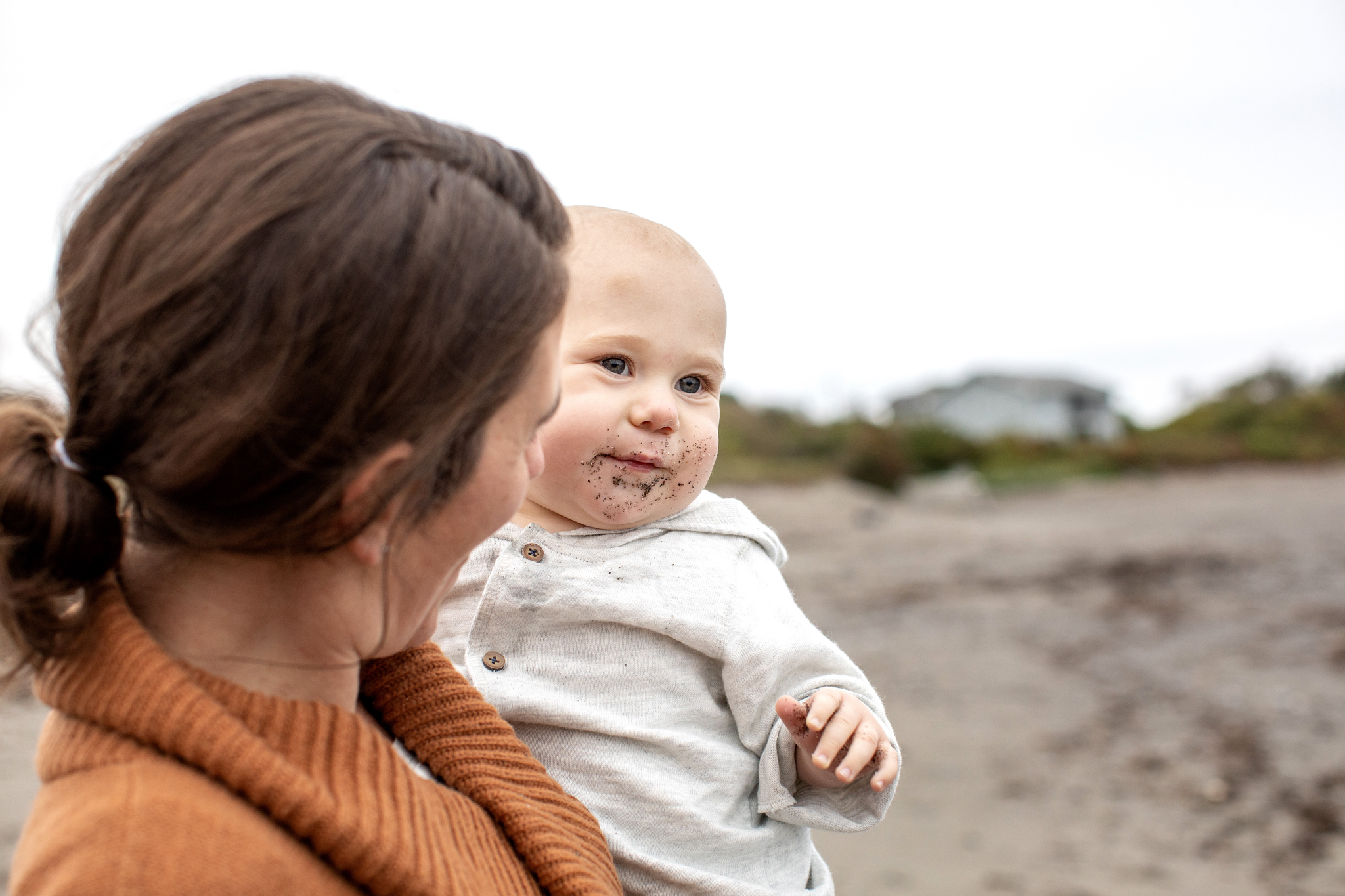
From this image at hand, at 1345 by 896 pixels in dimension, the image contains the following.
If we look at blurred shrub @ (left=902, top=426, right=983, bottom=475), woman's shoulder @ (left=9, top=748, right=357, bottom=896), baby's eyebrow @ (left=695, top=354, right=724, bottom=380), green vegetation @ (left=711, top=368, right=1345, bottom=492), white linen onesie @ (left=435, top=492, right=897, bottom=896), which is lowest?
blurred shrub @ (left=902, top=426, right=983, bottom=475)

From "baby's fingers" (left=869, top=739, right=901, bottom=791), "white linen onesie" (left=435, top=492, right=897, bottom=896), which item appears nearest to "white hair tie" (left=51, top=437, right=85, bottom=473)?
"white linen onesie" (left=435, top=492, right=897, bottom=896)

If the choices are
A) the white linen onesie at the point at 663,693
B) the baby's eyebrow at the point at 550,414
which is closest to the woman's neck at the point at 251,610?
the baby's eyebrow at the point at 550,414

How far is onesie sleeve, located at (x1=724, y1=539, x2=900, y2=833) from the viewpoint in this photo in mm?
1769

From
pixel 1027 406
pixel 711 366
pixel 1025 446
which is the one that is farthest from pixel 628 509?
pixel 1027 406

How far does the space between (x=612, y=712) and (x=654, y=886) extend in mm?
290

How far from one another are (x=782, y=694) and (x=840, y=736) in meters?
0.18

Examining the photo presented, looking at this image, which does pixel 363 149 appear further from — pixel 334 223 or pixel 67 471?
pixel 67 471

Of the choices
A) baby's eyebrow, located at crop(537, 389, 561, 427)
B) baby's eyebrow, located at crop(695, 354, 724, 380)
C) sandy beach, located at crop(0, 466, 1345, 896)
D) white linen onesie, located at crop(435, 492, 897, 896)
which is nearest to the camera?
baby's eyebrow, located at crop(537, 389, 561, 427)

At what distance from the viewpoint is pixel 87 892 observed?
0.92 meters

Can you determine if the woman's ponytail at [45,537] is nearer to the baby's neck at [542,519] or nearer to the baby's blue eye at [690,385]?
the baby's neck at [542,519]

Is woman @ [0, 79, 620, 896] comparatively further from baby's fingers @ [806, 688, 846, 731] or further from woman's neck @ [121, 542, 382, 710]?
baby's fingers @ [806, 688, 846, 731]

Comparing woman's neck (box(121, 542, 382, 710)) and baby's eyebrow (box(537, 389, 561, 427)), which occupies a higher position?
baby's eyebrow (box(537, 389, 561, 427))

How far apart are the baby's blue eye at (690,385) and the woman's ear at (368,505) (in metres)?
0.80

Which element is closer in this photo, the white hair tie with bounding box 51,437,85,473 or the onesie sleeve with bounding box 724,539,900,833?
the white hair tie with bounding box 51,437,85,473
